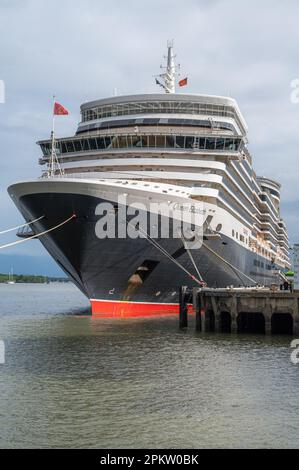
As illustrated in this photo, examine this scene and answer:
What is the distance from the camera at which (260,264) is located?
54875 millimetres

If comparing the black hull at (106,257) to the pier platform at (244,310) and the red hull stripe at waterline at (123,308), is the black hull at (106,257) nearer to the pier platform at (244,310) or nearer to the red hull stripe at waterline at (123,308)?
the red hull stripe at waterline at (123,308)

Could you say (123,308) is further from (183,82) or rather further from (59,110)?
(183,82)

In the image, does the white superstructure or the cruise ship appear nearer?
the cruise ship

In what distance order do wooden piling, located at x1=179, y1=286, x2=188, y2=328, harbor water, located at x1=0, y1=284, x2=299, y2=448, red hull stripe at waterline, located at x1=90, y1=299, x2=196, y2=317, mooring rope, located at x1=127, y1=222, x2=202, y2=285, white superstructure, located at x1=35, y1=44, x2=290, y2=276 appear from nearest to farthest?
harbor water, located at x1=0, y1=284, x2=299, y2=448 < mooring rope, located at x1=127, y1=222, x2=202, y2=285 < wooden piling, located at x1=179, y1=286, x2=188, y2=328 < red hull stripe at waterline, located at x1=90, y1=299, x2=196, y2=317 < white superstructure, located at x1=35, y1=44, x2=290, y2=276

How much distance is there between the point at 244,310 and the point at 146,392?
14381 mm

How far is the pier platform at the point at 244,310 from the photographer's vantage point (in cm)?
2986

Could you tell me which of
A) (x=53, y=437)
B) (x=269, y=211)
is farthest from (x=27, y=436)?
(x=269, y=211)

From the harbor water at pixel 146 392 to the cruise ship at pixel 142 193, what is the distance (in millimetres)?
5107

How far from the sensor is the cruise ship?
30375 millimetres

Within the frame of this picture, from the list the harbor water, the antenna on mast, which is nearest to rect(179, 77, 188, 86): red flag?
the antenna on mast

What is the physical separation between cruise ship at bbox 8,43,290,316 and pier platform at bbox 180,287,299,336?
114 inches

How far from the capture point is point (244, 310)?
30375 millimetres

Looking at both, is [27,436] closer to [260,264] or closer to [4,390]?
[4,390]

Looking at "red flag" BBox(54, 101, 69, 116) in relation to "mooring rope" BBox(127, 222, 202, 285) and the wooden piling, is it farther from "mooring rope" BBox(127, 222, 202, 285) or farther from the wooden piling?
the wooden piling
